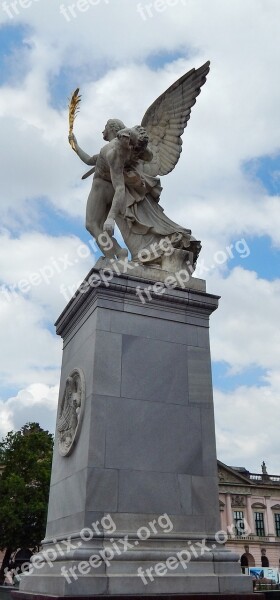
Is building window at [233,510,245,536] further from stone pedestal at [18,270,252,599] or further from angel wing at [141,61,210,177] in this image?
angel wing at [141,61,210,177]

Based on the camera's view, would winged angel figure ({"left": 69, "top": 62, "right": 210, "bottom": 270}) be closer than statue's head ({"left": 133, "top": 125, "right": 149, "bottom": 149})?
Yes

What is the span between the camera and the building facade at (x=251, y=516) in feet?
231

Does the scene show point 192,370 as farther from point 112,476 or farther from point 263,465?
point 263,465

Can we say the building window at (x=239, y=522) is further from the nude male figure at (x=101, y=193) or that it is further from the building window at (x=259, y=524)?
the nude male figure at (x=101, y=193)

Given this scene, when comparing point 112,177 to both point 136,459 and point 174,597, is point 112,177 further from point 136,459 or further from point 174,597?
point 174,597

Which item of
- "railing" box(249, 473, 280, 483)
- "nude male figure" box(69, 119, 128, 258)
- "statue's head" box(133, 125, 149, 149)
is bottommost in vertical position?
"nude male figure" box(69, 119, 128, 258)

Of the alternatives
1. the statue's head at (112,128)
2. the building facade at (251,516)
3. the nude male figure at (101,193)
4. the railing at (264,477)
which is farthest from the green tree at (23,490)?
the railing at (264,477)

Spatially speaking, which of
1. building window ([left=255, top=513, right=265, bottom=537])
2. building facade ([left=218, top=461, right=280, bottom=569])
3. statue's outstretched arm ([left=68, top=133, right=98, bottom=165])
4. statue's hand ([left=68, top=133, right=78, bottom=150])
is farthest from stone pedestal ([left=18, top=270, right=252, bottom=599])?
building window ([left=255, top=513, right=265, bottom=537])

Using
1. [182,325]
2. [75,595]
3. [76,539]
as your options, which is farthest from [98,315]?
[75,595]

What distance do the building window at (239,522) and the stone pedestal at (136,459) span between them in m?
68.1

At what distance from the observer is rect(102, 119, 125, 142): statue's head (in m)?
11.3

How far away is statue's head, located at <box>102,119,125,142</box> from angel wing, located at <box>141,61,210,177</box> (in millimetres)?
817

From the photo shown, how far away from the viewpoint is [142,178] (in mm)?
11000

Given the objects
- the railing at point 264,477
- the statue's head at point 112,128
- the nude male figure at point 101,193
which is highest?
the railing at point 264,477
